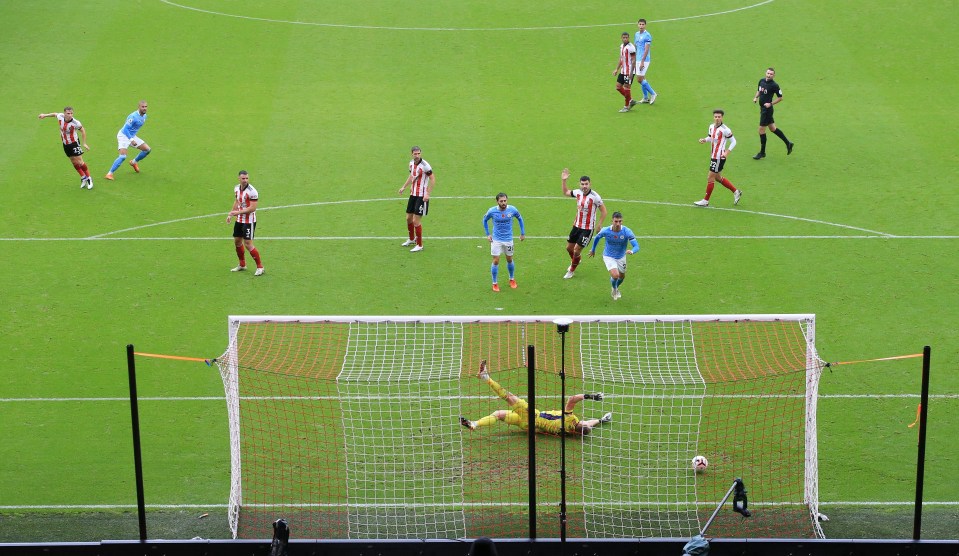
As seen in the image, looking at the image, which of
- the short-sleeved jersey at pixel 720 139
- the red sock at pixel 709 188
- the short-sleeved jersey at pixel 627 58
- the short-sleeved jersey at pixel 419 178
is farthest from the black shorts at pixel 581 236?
the short-sleeved jersey at pixel 627 58

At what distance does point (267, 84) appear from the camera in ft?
111

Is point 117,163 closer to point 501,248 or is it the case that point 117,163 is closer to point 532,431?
point 501,248

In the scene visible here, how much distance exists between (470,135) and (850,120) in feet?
31.7

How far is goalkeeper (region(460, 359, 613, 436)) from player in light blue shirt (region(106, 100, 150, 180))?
46.0ft

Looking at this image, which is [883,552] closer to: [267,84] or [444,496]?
[444,496]

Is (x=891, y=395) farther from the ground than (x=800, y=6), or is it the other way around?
(x=800, y=6)

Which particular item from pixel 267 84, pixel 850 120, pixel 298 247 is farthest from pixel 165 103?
pixel 850 120

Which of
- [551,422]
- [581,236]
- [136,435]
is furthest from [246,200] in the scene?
[136,435]

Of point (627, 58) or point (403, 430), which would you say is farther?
point (627, 58)

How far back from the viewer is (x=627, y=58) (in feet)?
105

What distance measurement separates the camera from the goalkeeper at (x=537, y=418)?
16.8 metres

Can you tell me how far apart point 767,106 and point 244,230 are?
12.9m

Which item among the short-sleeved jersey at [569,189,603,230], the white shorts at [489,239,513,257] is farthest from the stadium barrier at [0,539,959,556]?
the short-sleeved jersey at [569,189,603,230]

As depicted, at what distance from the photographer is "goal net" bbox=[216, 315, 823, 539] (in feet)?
50.4
